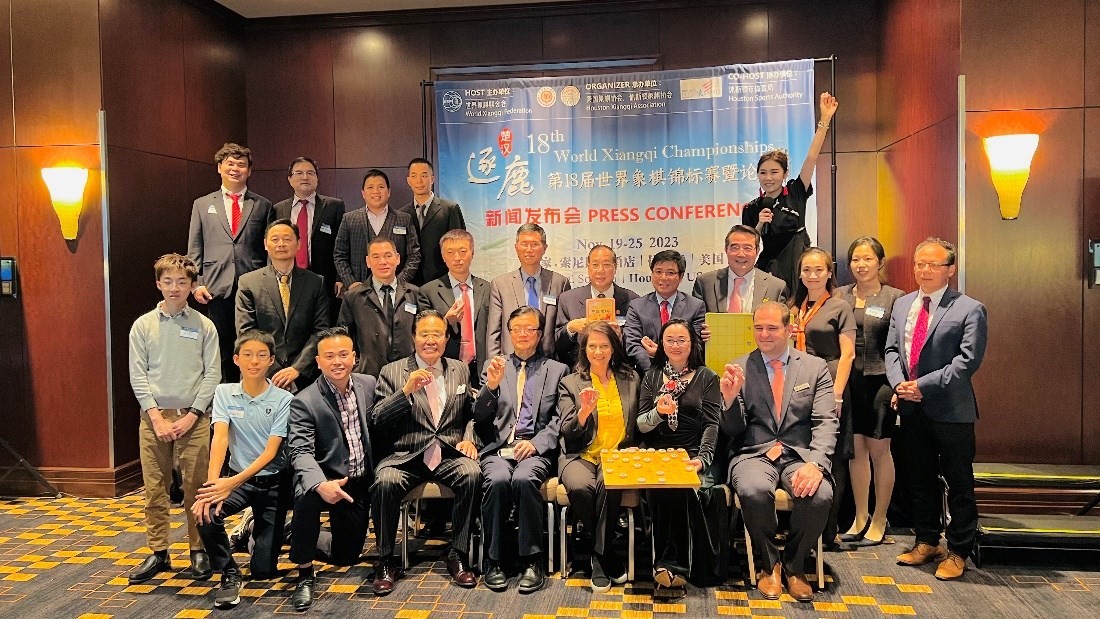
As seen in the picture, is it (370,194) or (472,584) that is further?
(370,194)

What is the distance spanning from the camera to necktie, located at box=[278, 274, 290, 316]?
4645 mm

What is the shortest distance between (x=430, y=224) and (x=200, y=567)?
2.46 m

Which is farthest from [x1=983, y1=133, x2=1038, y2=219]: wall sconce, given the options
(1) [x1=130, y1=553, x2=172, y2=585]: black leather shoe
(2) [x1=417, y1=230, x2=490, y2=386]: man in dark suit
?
(1) [x1=130, y1=553, x2=172, y2=585]: black leather shoe

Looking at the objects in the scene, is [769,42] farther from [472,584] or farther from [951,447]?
[472,584]

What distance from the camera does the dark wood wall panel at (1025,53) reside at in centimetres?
454

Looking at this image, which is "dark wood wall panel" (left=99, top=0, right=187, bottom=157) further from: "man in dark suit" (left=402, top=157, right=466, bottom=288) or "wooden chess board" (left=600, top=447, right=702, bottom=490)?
"wooden chess board" (left=600, top=447, right=702, bottom=490)

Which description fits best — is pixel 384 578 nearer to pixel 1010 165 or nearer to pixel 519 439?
pixel 519 439

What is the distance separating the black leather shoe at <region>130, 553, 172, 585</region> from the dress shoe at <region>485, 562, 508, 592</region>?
1686mm

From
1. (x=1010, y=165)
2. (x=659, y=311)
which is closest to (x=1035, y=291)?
(x=1010, y=165)

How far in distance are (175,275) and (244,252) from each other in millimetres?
1042

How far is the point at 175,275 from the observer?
4117mm

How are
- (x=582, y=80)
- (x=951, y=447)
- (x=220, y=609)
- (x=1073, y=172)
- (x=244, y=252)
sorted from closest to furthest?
(x=220, y=609) → (x=951, y=447) → (x=1073, y=172) → (x=244, y=252) → (x=582, y=80)

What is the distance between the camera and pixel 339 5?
21.8ft

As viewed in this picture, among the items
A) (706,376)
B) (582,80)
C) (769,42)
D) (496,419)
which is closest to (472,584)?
(496,419)
